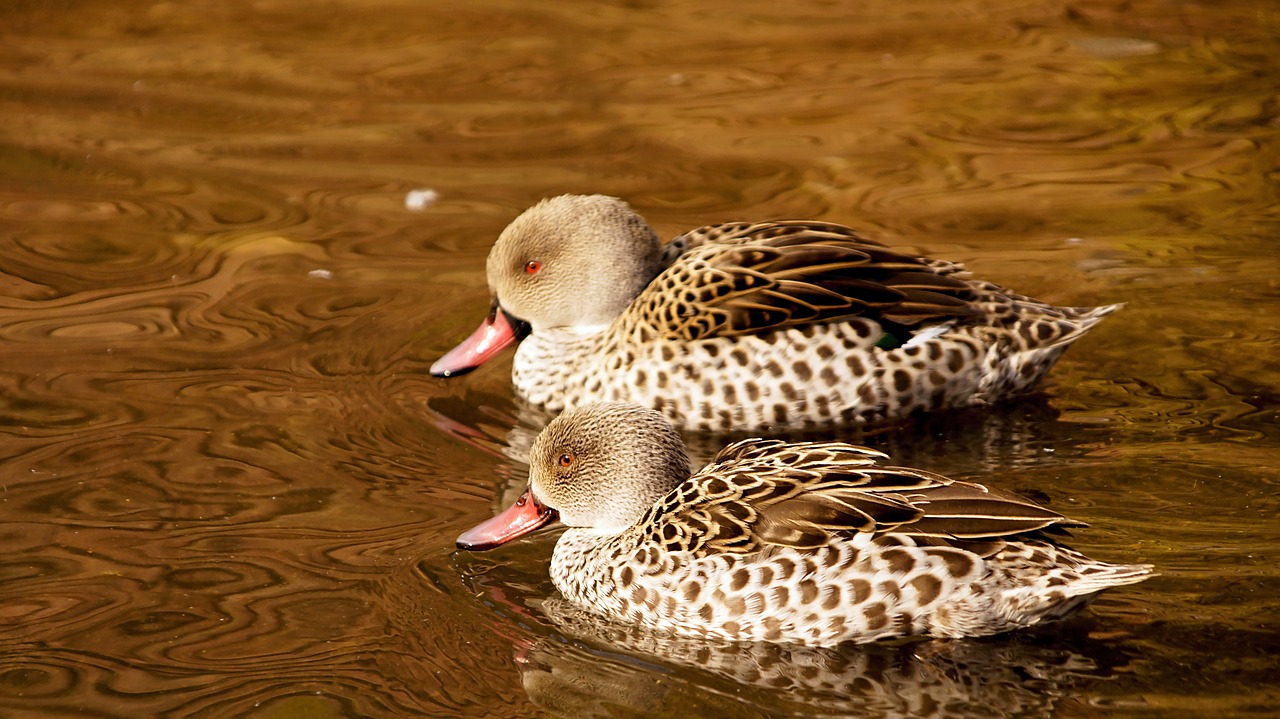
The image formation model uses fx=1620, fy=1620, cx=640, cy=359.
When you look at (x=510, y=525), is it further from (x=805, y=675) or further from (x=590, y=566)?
(x=805, y=675)

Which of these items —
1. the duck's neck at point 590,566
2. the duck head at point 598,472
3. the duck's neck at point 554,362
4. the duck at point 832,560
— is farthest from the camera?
the duck's neck at point 554,362

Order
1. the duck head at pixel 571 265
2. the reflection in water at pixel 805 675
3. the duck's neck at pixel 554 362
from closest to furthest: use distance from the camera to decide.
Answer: the reflection in water at pixel 805 675, the duck's neck at pixel 554 362, the duck head at pixel 571 265

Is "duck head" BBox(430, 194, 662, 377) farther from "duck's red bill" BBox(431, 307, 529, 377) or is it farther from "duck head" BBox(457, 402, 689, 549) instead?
"duck head" BBox(457, 402, 689, 549)

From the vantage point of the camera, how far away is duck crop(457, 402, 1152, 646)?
5.70 m

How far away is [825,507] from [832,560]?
0.65ft

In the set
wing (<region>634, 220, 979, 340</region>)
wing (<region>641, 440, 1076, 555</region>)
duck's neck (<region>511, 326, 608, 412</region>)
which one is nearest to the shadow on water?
wing (<region>641, 440, 1076, 555</region>)

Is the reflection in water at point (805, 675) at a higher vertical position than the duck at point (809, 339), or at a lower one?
lower

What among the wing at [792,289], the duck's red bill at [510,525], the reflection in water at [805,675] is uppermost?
the wing at [792,289]

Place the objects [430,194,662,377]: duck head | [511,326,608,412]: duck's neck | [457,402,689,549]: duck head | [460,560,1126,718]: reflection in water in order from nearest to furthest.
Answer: [460,560,1126,718]: reflection in water, [457,402,689,549]: duck head, [511,326,608,412]: duck's neck, [430,194,662,377]: duck head

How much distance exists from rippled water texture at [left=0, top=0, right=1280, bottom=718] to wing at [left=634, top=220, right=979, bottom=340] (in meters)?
0.66

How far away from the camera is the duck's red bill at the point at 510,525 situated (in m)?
6.53

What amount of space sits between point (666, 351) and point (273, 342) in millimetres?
2361

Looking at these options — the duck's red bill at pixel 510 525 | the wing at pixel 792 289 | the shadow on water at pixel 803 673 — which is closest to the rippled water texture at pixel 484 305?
the shadow on water at pixel 803 673

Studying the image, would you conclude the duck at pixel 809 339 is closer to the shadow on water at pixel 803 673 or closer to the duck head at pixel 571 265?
the duck head at pixel 571 265
